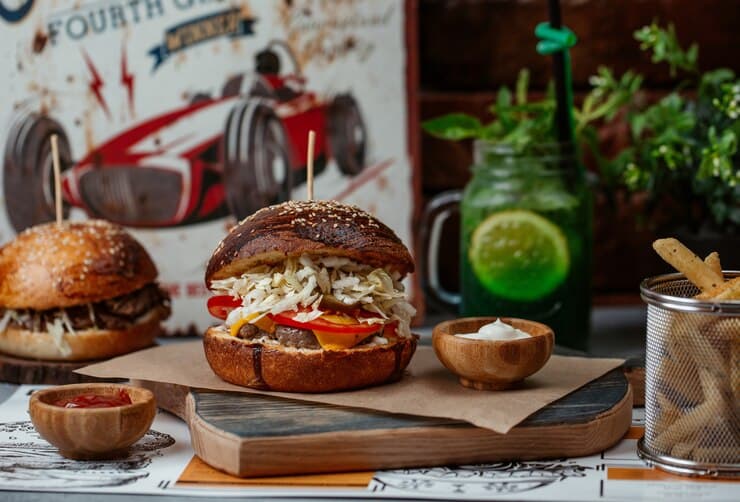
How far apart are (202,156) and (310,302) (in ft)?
3.54

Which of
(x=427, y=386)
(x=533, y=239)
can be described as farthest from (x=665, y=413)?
(x=533, y=239)

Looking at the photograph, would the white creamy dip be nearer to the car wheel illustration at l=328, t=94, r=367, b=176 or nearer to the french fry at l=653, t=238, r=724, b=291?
the french fry at l=653, t=238, r=724, b=291

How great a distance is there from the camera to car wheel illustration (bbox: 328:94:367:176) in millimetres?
2922

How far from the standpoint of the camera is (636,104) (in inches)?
118

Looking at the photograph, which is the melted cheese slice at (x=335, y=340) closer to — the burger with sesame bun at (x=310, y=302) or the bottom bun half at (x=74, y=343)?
the burger with sesame bun at (x=310, y=302)

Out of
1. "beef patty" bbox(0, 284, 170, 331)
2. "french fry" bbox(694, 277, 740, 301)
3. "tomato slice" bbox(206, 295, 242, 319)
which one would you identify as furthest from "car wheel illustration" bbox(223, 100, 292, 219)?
"french fry" bbox(694, 277, 740, 301)

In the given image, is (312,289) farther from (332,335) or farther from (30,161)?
(30,161)

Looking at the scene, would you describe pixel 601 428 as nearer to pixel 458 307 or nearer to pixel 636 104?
pixel 458 307

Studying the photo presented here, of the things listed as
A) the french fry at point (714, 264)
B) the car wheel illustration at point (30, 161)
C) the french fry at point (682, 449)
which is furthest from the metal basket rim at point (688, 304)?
the car wheel illustration at point (30, 161)

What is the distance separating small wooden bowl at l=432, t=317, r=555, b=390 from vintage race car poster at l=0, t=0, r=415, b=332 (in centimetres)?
98

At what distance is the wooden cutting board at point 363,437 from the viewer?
174 centimetres

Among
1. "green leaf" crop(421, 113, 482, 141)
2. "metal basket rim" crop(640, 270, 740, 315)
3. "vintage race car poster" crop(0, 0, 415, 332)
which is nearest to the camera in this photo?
"metal basket rim" crop(640, 270, 740, 315)

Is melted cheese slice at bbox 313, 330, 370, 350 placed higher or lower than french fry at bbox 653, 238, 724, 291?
lower

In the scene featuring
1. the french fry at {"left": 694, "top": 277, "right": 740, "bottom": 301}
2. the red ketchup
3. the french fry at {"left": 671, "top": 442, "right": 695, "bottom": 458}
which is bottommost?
the french fry at {"left": 671, "top": 442, "right": 695, "bottom": 458}
